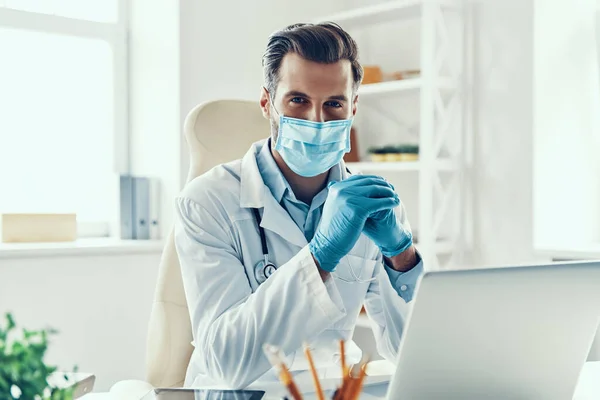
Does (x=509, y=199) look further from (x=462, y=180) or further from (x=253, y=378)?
(x=253, y=378)

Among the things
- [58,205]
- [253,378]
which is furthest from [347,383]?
[58,205]

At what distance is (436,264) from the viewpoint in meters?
2.64

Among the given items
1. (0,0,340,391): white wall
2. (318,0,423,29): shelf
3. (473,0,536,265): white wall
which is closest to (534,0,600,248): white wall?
(473,0,536,265): white wall

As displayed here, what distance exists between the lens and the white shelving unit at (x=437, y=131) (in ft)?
8.52

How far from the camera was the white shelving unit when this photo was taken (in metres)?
2.60

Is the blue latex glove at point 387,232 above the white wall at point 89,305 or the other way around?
above

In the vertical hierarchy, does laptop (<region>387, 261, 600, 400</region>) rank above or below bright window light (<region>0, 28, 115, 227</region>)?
below

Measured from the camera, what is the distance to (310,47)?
1.42 metres

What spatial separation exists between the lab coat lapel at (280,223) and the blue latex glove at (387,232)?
7.4 inches

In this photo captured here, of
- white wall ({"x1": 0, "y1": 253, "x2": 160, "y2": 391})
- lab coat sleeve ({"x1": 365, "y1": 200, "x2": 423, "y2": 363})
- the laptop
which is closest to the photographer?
the laptop

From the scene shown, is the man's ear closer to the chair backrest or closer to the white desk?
the chair backrest

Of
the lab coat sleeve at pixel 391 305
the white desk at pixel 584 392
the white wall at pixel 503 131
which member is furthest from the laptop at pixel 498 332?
the white wall at pixel 503 131

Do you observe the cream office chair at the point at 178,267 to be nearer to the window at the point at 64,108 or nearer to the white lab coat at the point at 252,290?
the white lab coat at the point at 252,290

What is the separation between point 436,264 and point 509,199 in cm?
33
